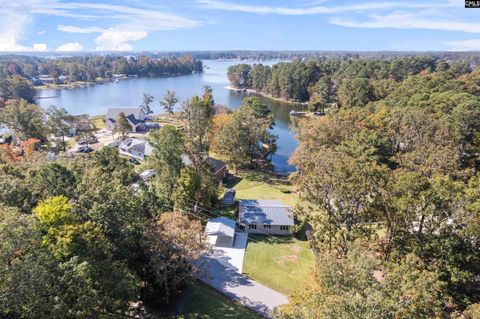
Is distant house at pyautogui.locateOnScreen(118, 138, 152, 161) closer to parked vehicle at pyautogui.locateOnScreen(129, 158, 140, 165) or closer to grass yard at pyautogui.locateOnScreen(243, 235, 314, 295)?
parked vehicle at pyautogui.locateOnScreen(129, 158, 140, 165)

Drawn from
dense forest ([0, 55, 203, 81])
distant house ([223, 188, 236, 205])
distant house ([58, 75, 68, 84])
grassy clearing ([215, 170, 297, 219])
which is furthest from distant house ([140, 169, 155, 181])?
distant house ([58, 75, 68, 84])

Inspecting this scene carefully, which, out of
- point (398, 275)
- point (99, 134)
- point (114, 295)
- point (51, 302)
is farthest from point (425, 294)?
point (99, 134)

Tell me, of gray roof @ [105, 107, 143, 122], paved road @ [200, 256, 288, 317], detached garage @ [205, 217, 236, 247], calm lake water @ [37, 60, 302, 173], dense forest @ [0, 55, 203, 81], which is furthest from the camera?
dense forest @ [0, 55, 203, 81]

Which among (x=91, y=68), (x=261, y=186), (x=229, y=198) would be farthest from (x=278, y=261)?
(x=91, y=68)

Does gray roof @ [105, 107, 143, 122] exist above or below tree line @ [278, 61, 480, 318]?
above

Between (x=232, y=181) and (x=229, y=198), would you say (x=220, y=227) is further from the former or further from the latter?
(x=232, y=181)

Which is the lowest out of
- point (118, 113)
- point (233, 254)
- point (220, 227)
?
point (233, 254)

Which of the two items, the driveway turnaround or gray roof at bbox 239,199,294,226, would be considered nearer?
the driveway turnaround

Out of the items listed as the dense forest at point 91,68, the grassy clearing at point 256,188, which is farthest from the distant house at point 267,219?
the dense forest at point 91,68
